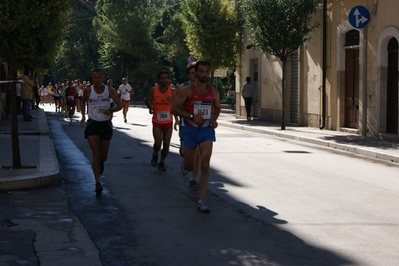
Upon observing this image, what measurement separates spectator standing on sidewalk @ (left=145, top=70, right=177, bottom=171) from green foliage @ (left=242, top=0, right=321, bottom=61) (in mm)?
10586

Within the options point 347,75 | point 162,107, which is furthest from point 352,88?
point 162,107

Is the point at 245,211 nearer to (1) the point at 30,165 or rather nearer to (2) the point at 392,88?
(1) the point at 30,165

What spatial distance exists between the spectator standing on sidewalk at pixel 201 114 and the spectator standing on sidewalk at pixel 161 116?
147 inches

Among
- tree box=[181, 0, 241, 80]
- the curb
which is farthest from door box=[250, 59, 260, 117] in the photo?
the curb

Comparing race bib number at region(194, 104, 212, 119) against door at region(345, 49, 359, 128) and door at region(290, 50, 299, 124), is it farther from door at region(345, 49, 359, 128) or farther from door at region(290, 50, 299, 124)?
door at region(290, 50, 299, 124)

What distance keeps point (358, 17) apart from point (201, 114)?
12.0 meters

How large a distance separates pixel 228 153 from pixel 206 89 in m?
7.35

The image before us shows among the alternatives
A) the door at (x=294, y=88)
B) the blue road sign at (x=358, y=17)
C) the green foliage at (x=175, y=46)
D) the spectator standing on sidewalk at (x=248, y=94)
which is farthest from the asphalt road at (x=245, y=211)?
the green foliage at (x=175, y=46)

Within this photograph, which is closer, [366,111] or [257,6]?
[366,111]

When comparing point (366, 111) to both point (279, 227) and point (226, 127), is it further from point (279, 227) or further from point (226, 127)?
point (279, 227)

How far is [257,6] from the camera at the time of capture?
23266 mm

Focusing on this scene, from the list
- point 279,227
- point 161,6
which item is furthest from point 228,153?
point 161,6

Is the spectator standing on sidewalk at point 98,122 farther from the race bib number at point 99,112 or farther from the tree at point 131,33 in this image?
the tree at point 131,33

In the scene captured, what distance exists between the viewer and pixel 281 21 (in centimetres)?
2331
